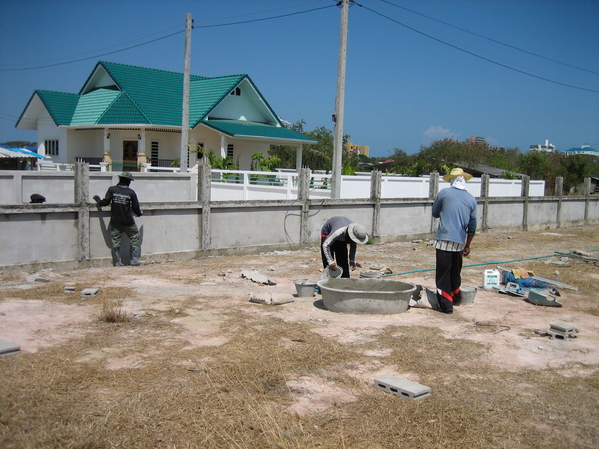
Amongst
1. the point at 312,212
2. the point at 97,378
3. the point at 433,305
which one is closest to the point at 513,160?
the point at 312,212

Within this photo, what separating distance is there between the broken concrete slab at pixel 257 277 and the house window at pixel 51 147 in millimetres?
28092

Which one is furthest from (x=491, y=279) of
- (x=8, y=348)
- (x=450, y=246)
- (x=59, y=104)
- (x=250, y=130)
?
(x=59, y=104)

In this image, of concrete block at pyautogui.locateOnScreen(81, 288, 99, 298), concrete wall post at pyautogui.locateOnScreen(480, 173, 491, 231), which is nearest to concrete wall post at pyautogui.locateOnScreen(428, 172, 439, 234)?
concrete wall post at pyautogui.locateOnScreen(480, 173, 491, 231)

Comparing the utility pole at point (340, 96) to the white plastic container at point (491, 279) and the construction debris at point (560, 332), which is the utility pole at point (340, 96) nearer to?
the white plastic container at point (491, 279)

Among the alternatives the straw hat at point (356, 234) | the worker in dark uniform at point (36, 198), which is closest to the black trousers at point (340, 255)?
the straw hat at point (356, 234)

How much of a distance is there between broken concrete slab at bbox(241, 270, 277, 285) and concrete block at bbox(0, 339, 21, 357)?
465 cm

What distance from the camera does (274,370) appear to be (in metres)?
5.50

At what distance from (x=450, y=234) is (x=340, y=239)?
59.0 inches

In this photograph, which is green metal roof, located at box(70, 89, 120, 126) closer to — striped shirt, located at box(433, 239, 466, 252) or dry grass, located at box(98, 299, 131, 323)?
dry grass, located at box(98, 299, 131, 323)

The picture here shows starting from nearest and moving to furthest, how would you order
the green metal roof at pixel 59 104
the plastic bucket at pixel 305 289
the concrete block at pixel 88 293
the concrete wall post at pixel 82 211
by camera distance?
1. the concrete block at pixel 88 293
2. the plastic bucket at pixel 305 289
3. the concrete wall post at pixel 82 211
4. the green metal roof at pixel 59 104

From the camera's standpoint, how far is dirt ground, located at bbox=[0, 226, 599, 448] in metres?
4.24

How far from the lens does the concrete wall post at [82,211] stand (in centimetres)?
1043

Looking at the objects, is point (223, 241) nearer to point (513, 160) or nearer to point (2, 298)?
point (2, 298)

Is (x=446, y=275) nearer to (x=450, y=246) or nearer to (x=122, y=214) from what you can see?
(x=450, y=246)
